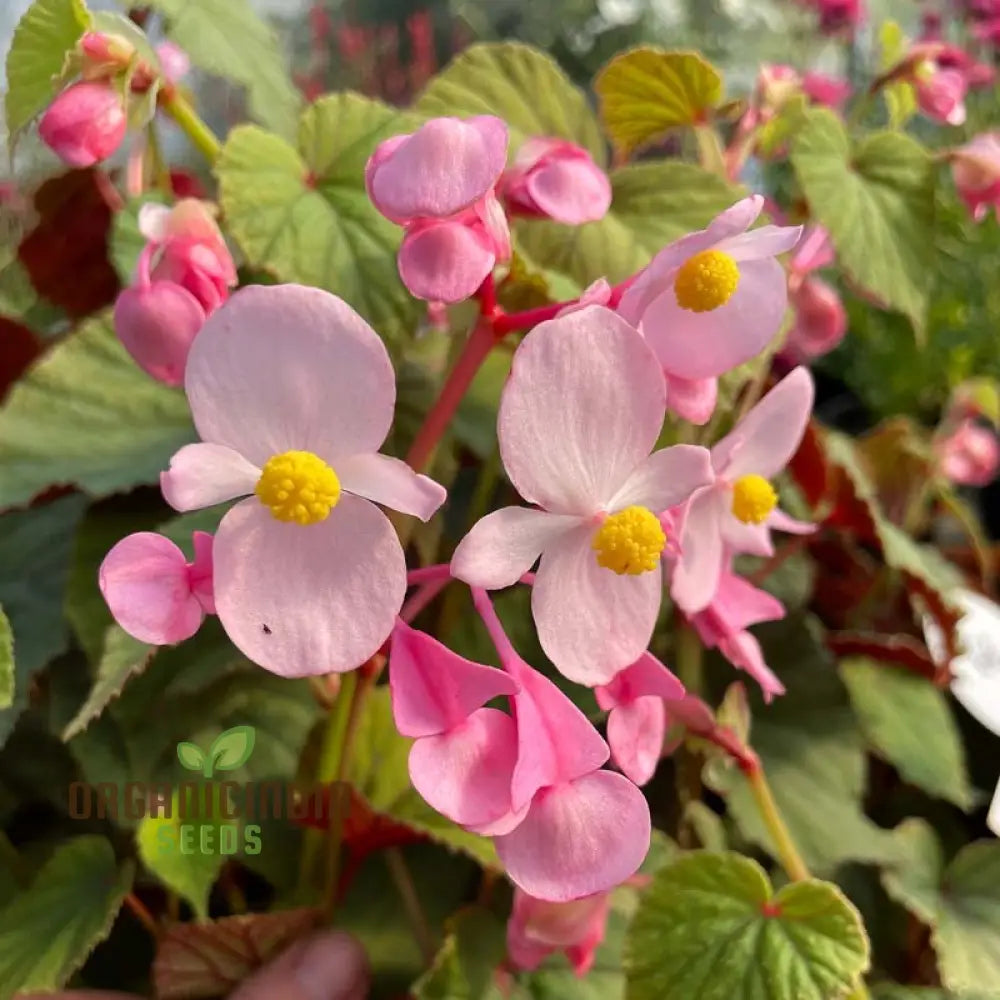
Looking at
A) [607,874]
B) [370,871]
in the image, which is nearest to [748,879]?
[607,874]

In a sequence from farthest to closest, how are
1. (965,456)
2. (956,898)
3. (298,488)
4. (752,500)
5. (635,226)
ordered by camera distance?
(965,456), (956,898), (635,226), (752,500), (298,488)

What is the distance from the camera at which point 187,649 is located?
0.51m

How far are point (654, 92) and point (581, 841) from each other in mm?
374

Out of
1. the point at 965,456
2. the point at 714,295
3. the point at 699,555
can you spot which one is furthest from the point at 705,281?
the point at 965,456

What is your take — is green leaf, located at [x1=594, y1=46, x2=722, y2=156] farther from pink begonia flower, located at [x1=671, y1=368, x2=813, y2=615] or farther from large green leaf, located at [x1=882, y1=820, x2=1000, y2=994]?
large green leaf, located at [x1=882, y1=820, x2=1000, y2=994]

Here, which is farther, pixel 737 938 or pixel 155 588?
pixel 737 938

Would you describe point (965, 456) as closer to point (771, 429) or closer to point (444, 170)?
point (771, 429)

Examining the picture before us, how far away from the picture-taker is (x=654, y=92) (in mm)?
484

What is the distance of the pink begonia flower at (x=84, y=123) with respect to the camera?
13.4 inches

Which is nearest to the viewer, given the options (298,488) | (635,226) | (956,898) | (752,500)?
(298,488)

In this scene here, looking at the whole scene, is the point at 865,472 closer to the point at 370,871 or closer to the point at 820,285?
the point at 820,285

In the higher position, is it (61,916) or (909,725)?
(61,916)

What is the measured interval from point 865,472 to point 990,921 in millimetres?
397

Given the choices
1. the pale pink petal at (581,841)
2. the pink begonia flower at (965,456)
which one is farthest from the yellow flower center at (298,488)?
the pink begonia flower at (965,456)
